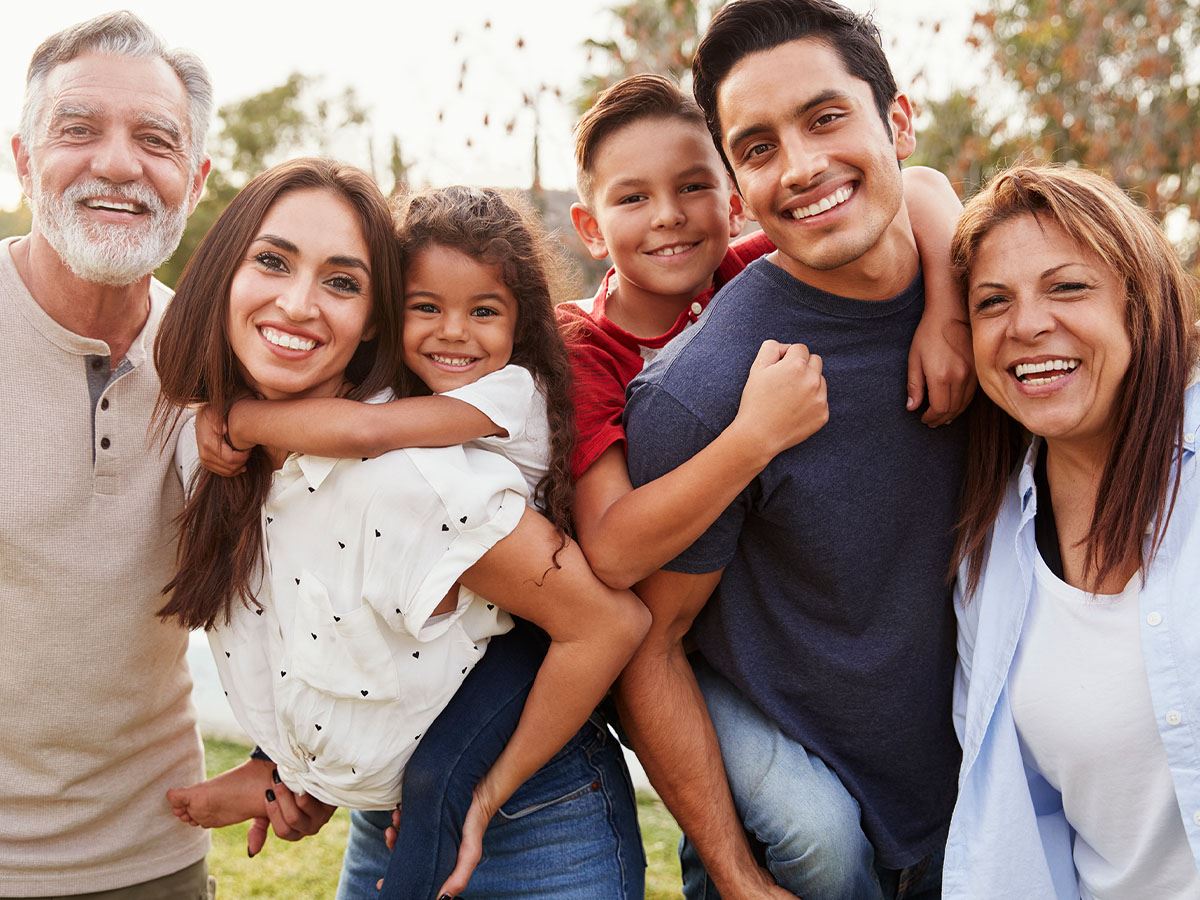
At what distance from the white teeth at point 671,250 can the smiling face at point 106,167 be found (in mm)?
1324

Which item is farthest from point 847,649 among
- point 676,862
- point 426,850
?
point 676,862

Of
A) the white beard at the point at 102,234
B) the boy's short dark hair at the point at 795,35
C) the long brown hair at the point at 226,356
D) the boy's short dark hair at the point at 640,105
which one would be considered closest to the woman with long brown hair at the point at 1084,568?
the boy's short dark hair at the point at 795,35

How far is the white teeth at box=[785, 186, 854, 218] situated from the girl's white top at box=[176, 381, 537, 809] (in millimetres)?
867

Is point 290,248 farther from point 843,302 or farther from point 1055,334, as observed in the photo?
point 1055,334

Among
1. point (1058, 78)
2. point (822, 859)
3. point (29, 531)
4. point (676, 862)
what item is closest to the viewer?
point (822, 859)

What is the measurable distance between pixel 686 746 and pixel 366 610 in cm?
83

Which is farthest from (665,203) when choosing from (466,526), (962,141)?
(962,141)

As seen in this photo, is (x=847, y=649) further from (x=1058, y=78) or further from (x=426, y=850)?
(x=1058, y=78)

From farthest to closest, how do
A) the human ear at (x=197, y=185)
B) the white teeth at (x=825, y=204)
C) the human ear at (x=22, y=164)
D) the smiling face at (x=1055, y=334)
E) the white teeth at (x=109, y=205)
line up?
the human ear at (x=197, y=185)
the human ear at (x=22, y=164)
the white teeth at (x=109, y=205)
the white teeth at (x=825, y=204)
the smiling face at (x=1055, y=334)

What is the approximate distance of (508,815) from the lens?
2547 millimetres

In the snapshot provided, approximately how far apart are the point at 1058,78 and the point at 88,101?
33.9 ft

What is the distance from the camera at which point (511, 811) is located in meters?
2.55

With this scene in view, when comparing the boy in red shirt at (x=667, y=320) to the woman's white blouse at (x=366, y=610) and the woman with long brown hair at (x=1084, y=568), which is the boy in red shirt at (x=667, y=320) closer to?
the woman with long brown hair at (x=1084, y=568)

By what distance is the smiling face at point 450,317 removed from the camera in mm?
2643
